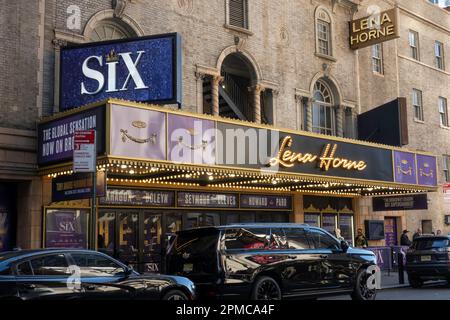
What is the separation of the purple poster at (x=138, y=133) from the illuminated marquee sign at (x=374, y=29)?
14.8m

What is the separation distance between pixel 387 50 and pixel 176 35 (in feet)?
56.2

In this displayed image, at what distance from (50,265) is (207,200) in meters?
12.0

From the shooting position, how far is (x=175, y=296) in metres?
11.0

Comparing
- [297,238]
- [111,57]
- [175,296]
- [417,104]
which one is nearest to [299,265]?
[297,238]

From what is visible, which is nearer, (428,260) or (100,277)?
(100,277)

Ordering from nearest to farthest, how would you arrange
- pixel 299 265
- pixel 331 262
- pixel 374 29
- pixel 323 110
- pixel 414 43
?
pixel 299 265, pixel 331 262, pixel 323 110, pixel 374 29, pixel 414 43

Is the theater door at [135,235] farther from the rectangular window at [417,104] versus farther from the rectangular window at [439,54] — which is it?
the rectangular window at [439,54]

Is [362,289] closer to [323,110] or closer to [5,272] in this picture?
[5,272]

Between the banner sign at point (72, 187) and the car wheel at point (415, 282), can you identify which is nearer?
the banner sign at point (72, 187)

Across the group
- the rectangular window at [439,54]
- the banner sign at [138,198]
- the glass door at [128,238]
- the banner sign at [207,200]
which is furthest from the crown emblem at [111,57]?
the rectangular window at [439,54]

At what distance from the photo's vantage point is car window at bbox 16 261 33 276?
30.3 feet

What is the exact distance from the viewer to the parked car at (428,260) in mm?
18750

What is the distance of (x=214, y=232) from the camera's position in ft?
41.2
